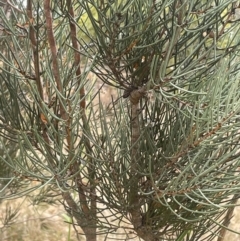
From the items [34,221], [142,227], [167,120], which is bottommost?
[142,227]

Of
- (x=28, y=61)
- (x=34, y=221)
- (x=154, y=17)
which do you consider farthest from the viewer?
(x=34, y=221)

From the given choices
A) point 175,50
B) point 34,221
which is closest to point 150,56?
point 175,50

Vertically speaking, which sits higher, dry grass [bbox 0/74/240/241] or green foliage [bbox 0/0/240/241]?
dry grass [bbox 0/74/240/241]

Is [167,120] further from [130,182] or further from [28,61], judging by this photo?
[28,61]

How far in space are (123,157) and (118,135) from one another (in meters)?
0.10

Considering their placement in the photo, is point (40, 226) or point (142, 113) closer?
point (142, 113)

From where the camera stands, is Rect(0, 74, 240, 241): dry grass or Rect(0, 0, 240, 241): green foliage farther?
Rect(0, 74, 240, 241): dry grass

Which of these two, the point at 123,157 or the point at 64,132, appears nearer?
the point at 64,132

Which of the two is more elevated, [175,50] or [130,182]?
[175,50]

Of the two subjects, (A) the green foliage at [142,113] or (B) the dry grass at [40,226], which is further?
(B) the dry grass at [40,226]

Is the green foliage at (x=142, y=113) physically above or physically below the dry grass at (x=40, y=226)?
below

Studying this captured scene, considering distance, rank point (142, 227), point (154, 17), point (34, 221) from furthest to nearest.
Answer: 1. point (34, 221)
2. point (142, 227)
3. point (154, 17)

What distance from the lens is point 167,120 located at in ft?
2.49

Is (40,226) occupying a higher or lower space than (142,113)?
higher
